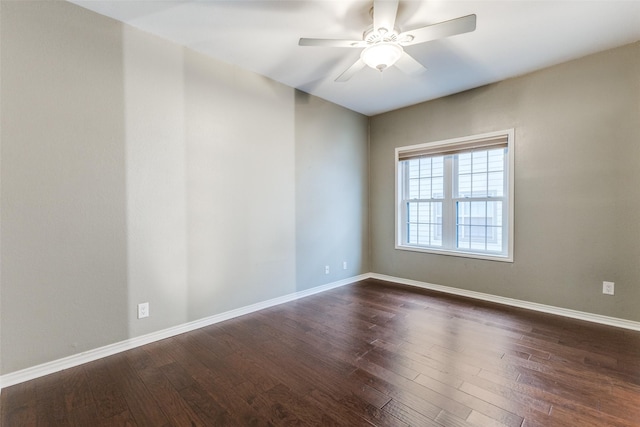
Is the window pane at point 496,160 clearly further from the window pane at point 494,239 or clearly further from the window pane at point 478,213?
the window pane at point 494,239

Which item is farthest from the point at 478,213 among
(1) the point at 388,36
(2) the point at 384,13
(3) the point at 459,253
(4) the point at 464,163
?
(2) the point at 384,13

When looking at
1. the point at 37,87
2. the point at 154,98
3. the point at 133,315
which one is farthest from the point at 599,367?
the point at 37,87

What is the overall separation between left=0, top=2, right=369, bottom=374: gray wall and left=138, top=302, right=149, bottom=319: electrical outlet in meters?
0.04

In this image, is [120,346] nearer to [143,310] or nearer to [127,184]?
[143,310]

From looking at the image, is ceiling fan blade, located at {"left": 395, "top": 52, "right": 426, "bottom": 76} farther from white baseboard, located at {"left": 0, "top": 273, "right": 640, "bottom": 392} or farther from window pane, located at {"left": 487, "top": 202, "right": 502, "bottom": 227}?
white baseboard, located at {"left": 0, "top": 273, "right": 640, "bottom": 392}

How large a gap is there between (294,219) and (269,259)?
60 cm

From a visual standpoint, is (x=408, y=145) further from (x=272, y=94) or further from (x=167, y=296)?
(x=167, y=296)

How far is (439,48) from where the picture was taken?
2623 millimetres

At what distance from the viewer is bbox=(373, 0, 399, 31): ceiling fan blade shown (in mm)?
1775

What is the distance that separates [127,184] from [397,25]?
256 cm

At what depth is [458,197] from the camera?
3805 millimetres

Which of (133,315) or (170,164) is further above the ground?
(170,164)

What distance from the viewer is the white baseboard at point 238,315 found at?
6.26 feet

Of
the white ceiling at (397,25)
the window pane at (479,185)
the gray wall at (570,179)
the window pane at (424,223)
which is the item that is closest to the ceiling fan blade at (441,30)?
the white ceiling at (397,25)
